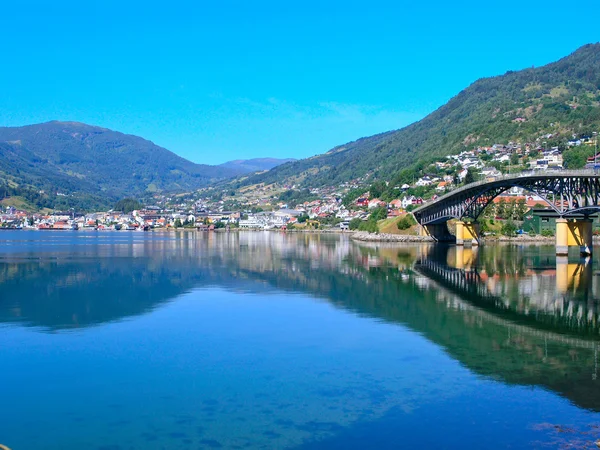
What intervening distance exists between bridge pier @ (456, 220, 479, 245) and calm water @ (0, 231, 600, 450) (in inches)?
1989

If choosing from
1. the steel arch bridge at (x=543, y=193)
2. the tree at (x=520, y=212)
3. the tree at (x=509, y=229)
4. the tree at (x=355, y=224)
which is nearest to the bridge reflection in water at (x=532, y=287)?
the steel arch bridge at (x=543, y=193)

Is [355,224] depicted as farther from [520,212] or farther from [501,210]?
[520,212]

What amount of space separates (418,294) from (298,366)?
1726 centimetres

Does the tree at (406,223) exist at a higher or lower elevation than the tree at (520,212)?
lower

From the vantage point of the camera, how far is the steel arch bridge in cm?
6103

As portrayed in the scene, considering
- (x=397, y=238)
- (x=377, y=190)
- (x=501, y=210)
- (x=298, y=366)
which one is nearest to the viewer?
(x=298, y=366)

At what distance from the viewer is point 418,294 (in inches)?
1344

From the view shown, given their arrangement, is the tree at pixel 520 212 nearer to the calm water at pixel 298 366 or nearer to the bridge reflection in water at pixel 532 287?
the bridge reflection in water at pixel 532 287

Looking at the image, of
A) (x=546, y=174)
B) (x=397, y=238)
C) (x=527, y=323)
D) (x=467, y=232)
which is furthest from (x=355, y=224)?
(x=527, y=323)

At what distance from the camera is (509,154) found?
488 feet

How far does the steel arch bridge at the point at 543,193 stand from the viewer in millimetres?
61031

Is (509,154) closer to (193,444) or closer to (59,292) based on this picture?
(59,292)

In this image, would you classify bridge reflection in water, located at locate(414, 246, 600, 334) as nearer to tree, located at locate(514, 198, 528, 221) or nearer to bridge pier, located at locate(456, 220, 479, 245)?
bridge pier, located at locate(456, 220, 479, 245)

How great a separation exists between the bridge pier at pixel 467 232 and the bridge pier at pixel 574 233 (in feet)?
80.5
